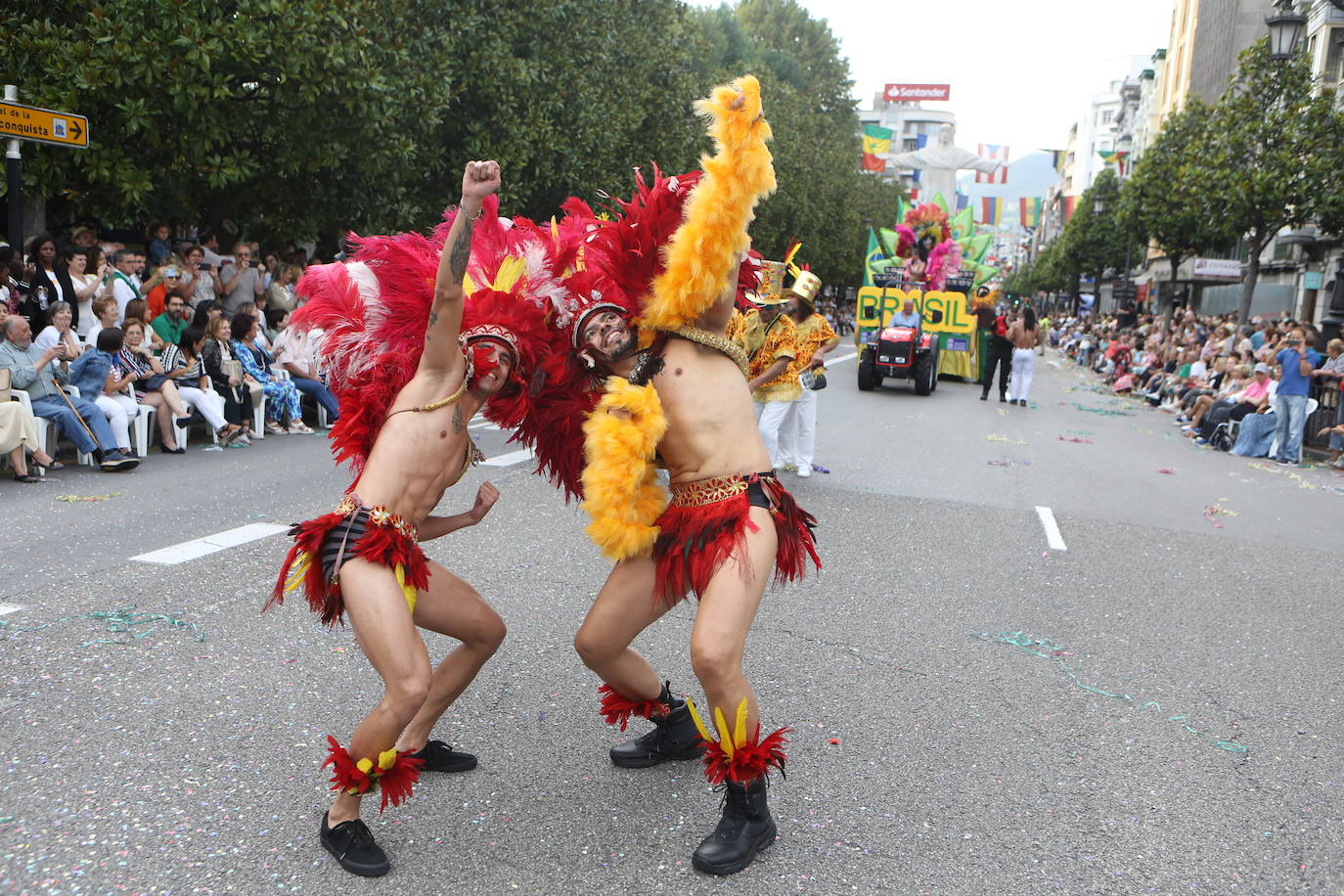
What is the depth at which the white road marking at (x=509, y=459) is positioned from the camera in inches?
373

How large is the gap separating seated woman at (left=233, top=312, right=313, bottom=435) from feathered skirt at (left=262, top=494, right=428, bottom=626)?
27.8ft

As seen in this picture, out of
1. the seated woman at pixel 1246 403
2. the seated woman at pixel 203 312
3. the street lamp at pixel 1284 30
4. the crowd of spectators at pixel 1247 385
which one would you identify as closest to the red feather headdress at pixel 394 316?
the seated woman at pixel 203 312

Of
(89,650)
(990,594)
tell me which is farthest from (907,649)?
(89,650)

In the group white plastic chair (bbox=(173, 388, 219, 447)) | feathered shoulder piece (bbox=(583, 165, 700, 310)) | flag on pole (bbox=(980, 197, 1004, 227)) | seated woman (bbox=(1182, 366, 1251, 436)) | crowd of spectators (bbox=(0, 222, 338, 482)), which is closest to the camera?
feathered shoulder piece (bbox=(583, 165, 700, 310))

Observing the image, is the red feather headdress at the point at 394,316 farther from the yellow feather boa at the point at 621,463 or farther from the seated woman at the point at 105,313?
the seated woman at the point at 105,313

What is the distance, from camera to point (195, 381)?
1027cm

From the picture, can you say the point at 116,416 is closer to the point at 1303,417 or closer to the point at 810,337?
the point at 810,337

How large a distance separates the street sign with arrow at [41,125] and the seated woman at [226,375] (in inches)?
77.3

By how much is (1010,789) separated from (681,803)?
3.59 ft

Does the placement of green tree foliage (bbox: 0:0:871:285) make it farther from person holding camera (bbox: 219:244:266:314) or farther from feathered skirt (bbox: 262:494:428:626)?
feathered skirt (bbox: 262:494:428:626)

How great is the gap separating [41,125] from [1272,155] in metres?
21.0

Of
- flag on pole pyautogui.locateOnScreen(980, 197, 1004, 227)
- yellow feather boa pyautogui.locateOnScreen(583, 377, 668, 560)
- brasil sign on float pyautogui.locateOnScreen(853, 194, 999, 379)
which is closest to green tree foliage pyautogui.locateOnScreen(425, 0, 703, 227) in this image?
brasil sign on float pyautogui.locateOnScreen(853, 194, 999, 379)

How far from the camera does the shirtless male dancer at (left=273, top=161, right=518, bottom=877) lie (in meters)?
2.97

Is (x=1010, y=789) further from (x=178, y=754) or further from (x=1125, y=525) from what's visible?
(x=1125, y=525)
